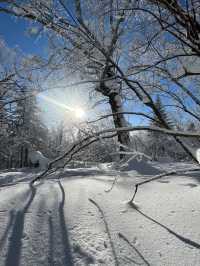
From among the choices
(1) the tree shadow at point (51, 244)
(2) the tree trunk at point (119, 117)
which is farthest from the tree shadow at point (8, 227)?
(2) the tree trunk at point (119, 117)

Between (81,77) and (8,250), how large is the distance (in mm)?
2807

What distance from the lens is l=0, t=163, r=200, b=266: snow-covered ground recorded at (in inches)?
57.2

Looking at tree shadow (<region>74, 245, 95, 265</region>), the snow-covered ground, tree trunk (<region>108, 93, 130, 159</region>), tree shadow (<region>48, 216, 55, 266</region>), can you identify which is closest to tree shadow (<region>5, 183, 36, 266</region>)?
the snow-covered ground

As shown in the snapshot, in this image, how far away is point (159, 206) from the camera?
213cm

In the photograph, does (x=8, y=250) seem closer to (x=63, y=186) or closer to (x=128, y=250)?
(x=128, y=250)

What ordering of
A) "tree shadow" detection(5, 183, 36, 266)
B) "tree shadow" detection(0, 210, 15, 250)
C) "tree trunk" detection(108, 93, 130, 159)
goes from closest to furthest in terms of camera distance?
"tree shadow" detection(5, 183, 36, 266)
"tree shadow" detection(0, 210, 15, 250)
"tree trunk" detection(108, 93, 130, 159)

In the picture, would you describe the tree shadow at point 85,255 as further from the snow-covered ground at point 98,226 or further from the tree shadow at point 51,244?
the tree shadow at point 51,244

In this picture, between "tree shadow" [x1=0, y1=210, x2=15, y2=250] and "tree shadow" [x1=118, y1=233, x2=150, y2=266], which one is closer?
"tree shadow" [x1=118, y1=233, x2=150, y2=266]

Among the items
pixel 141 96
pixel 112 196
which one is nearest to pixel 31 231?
pixel 112 196

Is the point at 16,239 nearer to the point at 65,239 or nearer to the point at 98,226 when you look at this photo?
the point at 65,239

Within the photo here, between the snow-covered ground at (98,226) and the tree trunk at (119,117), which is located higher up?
the tree trunk at (119,117)

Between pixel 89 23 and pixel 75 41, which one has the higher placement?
pixel 89 23

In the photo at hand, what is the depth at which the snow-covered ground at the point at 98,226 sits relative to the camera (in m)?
1.45

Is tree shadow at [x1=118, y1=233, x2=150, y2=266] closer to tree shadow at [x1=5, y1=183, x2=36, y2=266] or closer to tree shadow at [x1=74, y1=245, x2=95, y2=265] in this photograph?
tree shadow at [x1=74, y1=245, x2=95, y2=265]
